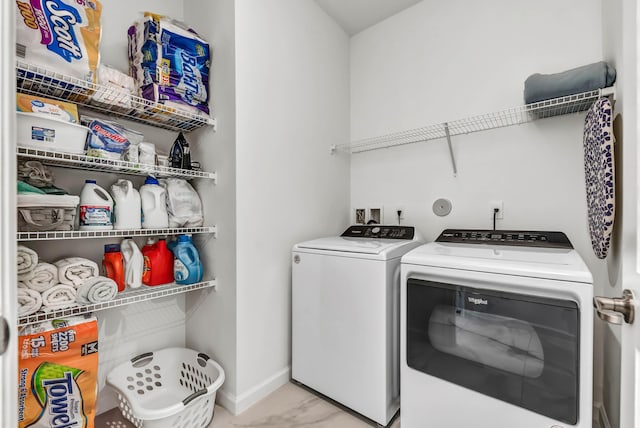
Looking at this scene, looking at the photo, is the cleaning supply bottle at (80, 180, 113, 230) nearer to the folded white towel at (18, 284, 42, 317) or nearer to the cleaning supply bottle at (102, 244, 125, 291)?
the cleaning supply bottle at (102, 244, 125, 291)

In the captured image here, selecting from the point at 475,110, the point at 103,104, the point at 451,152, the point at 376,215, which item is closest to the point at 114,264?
the point at 103,104

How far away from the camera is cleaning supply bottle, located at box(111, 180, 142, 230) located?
1.37 metres

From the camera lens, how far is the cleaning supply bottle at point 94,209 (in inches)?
49.7

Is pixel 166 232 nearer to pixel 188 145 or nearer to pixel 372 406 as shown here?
pixel 188 145

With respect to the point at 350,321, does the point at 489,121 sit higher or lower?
higher

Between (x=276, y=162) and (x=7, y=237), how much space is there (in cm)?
132

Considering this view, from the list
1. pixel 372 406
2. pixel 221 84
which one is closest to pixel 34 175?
pixel 221 84

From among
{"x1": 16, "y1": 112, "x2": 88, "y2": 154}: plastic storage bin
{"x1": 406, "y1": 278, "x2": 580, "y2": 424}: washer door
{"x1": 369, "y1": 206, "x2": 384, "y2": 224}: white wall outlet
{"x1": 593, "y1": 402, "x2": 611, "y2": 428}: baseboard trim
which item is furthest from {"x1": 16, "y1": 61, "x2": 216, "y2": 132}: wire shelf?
{"x1": 593, "y1": 402, "x2": 611, "y2": 428}: baseboard trim

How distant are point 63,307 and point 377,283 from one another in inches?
52.4

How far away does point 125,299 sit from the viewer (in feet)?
4.28

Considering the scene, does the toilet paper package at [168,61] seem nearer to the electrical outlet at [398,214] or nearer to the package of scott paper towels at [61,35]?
the package of scott paper towels at [61,35]

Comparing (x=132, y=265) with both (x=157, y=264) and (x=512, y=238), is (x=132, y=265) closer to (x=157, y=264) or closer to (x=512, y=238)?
(x=157, y=264)

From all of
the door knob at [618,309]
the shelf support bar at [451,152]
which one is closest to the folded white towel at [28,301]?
the door knob at [618,309]

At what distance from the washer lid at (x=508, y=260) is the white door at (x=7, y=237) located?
1292mm
